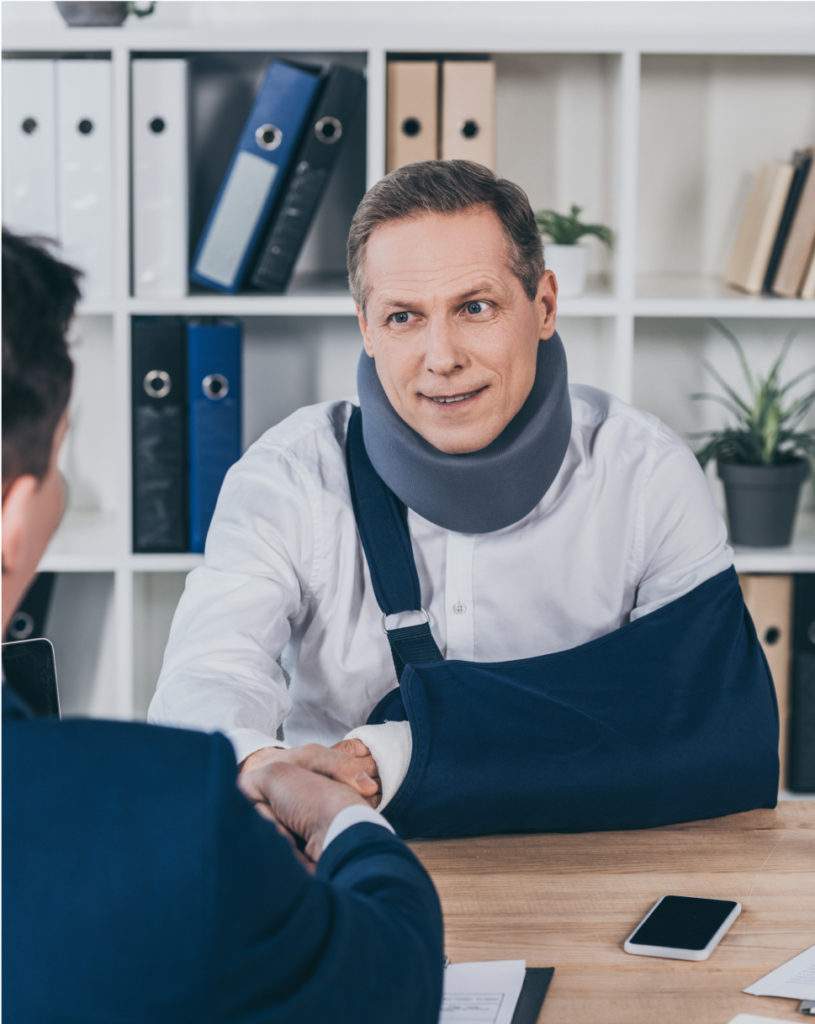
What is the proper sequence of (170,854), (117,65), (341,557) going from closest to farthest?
(170,854) < (341,557) < (117,65)

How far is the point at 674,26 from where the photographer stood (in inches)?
99.0

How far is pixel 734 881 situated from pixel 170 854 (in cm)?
68

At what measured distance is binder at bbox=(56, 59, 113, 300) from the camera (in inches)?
91.0

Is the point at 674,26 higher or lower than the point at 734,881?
higher

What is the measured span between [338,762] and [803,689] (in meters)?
1.51

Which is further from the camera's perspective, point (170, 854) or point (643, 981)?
point (643, 981)

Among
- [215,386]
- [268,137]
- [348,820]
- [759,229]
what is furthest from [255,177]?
[348,820]

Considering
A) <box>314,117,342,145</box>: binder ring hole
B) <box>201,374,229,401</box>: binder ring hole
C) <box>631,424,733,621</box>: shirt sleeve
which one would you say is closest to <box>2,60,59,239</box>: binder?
<box>201,374,229,401</box>: binder ring hole

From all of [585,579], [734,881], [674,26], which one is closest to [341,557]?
[585,579]

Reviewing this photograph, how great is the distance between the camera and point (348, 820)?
0.95 metres

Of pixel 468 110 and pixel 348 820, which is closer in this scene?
pixel 348 820

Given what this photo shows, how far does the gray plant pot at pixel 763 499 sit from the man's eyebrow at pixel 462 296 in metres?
1.01

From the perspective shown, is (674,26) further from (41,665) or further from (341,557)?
(41,665)

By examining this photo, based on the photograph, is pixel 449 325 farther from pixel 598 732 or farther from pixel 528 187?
pixel 528 187
